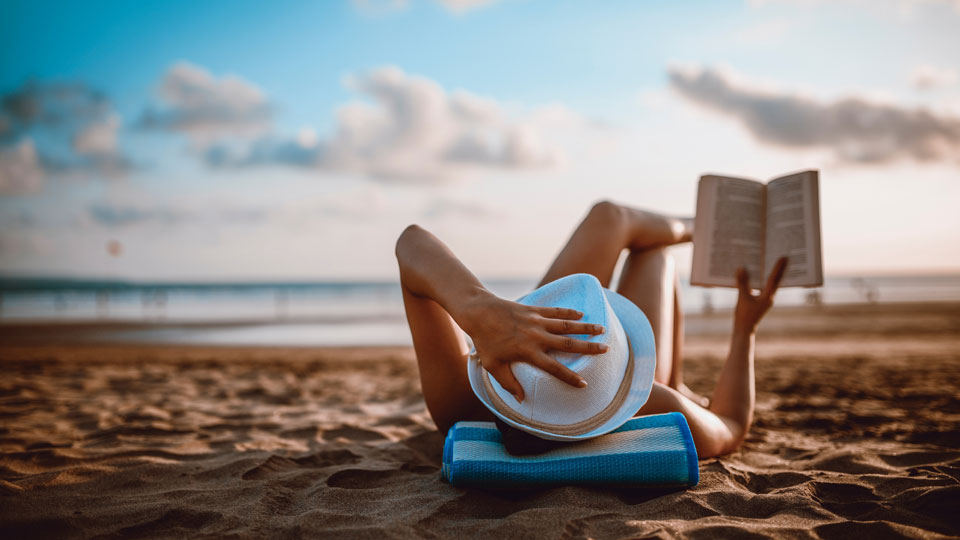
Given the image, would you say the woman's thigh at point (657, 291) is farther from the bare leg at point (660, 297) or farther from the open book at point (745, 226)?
the open book at point (745, 226)

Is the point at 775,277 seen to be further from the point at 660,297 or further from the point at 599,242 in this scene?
the point at 599,242

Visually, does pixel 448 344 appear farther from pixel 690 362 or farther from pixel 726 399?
pixel 690 362

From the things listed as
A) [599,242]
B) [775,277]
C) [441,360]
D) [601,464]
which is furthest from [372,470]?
[775,277]

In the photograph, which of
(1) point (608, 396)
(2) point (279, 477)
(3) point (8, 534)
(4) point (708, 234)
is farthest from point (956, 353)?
(3) point (8, 534)

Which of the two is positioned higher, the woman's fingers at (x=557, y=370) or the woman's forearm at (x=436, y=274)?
the woman's forearm at (x=436, y=274)

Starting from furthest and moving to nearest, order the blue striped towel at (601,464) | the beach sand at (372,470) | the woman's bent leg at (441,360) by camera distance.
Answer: the woman's bent leg at (441,360)
the blue striped towel at (601,464)
the beach sand at (372,470)

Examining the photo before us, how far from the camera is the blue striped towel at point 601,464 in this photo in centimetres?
187

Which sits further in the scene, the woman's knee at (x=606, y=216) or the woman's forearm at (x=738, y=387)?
the woman's forearm at (x=738, y=387)

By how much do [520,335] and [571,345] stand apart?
0.50ft

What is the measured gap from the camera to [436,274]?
1.85 m

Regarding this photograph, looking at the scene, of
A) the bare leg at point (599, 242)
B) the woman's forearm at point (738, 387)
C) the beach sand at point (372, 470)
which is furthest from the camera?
the woman's forearm at point (738, 387)

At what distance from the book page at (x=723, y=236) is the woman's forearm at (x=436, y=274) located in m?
1.40

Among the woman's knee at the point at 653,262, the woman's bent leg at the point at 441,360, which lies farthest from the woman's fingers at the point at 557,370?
the woman's knee at the point at 653,262

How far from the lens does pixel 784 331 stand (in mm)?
11977
